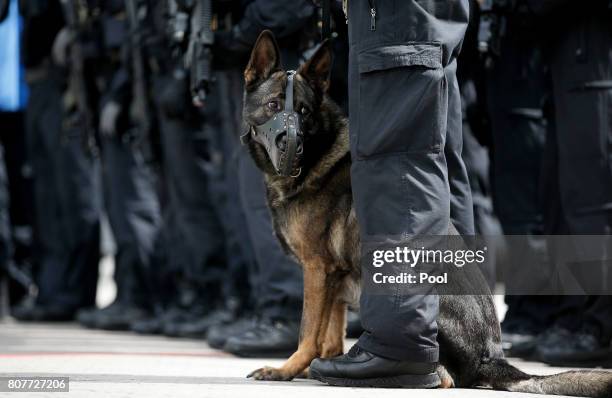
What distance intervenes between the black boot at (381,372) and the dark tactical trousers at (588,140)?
1435 millimetres

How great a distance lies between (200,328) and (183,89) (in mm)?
1459

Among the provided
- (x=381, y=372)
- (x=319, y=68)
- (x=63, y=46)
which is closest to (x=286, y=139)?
(x=319, y=68)

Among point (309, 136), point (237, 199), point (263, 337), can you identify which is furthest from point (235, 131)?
point (309, 136)

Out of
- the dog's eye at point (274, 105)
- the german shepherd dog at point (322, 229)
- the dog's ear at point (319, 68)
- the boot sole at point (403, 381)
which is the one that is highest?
Answer: the dog's ear at point (319, 68)

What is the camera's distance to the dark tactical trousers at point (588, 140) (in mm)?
4621

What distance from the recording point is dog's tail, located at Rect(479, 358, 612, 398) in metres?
3.29

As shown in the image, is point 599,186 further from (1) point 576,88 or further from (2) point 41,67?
(2) point 41,67

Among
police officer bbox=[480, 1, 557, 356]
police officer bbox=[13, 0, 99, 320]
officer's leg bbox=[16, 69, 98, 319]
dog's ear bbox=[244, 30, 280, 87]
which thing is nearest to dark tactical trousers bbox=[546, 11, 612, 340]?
police officer bbox=[480, 1, 557, 356]

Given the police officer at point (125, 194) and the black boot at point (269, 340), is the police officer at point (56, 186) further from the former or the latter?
the black boot at point (269, 340)

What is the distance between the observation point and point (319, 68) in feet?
13.5

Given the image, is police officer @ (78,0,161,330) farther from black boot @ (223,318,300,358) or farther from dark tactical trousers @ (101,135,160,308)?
black boot @ (223,318,300,358)

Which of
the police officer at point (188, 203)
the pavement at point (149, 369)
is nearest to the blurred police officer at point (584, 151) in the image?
the pavement at point (149, 369)

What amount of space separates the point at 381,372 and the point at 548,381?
1.69 ft

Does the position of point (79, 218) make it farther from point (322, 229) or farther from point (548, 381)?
point (548, 381)
